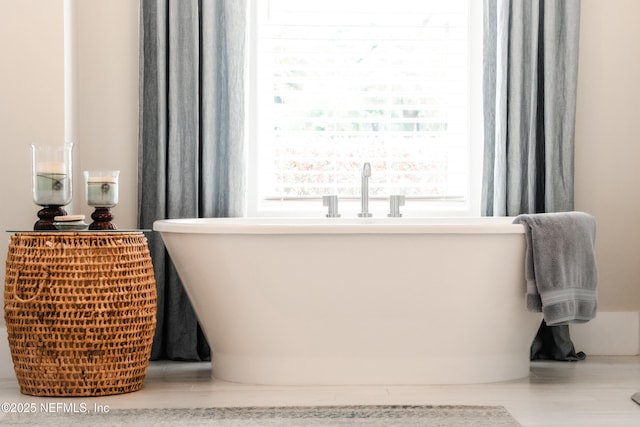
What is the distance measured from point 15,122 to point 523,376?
2.31 m

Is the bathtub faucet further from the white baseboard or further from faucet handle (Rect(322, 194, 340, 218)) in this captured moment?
the white baseboard

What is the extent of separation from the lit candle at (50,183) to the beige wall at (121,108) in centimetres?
36

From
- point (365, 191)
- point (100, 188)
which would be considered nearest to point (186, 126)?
point (100, 188)

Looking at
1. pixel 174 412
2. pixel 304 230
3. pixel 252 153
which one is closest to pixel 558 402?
pixel 304 230

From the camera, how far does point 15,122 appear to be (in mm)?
3750

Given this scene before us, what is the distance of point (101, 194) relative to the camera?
11.3ft

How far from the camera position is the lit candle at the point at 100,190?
3.44 m

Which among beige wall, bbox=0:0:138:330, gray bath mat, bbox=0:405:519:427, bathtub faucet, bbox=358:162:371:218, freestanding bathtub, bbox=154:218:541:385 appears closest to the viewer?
gray bath mat, bbox=0:405:519:427

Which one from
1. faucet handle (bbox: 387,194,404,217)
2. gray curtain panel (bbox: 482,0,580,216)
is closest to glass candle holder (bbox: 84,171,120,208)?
faucet handle (bbox: 387,194,404,217)

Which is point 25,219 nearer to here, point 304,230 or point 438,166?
point 304,230

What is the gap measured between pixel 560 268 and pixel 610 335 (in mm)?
1053

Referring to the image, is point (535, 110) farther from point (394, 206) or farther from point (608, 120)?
point (394, 206)

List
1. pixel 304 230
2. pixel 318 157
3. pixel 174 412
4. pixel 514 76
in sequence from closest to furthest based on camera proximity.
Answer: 1. pixel 174 412
2. pixel 304 230
3. pixel 514 76
4. pixel 318 157

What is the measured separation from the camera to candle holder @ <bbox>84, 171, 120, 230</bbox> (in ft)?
11.3
